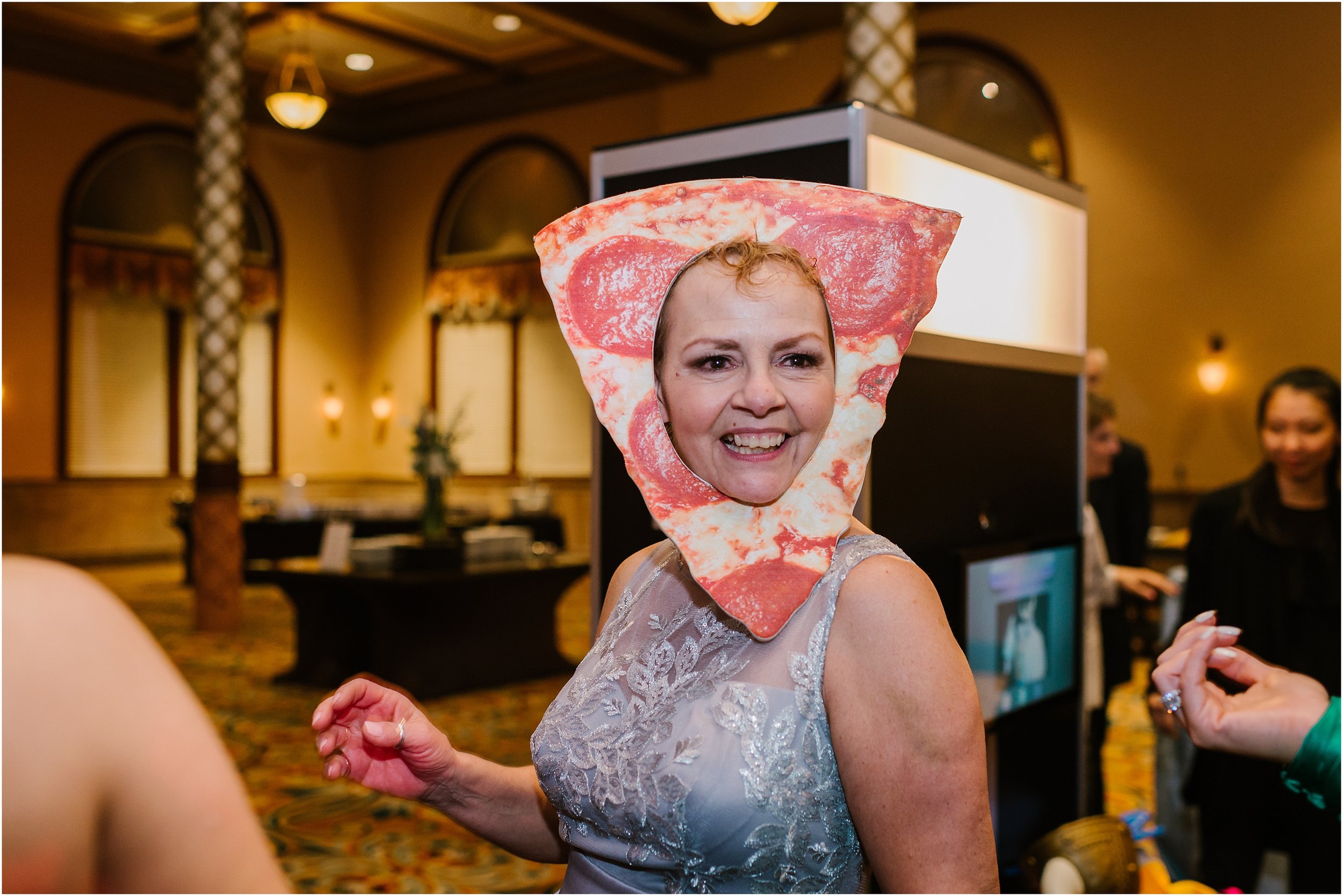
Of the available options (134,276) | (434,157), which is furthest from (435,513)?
(434,157)

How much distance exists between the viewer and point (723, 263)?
4.53 ft

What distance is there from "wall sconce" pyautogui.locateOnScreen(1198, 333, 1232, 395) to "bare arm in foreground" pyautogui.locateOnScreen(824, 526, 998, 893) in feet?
29.0

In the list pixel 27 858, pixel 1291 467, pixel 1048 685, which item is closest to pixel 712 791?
pixel 27 858

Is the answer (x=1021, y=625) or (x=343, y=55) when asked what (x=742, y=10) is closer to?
(x=1021, y=625)

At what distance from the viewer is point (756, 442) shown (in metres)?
1.37

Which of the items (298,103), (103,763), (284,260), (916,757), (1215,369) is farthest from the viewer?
(284,260)

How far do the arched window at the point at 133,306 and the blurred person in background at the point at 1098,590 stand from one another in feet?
35.2

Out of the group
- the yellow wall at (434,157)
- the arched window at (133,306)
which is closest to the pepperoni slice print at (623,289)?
the yellow wall at (434,157)

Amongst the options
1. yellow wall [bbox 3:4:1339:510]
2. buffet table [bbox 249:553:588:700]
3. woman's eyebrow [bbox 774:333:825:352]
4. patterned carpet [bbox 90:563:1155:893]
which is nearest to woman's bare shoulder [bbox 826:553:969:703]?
woman's eyebrow [bbox 774:333:825:352]

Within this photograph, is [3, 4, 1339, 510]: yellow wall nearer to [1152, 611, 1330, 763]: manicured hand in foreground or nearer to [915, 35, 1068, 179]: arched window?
[915, 35, 1068, 179]: arched window

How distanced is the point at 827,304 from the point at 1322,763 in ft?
3.03

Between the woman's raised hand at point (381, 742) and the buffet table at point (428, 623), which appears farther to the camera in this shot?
the buffet table at point (428, 623)

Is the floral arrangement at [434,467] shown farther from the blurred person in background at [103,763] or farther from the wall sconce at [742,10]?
the blurred person in background at [103,763]

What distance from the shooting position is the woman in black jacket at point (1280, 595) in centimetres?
307
